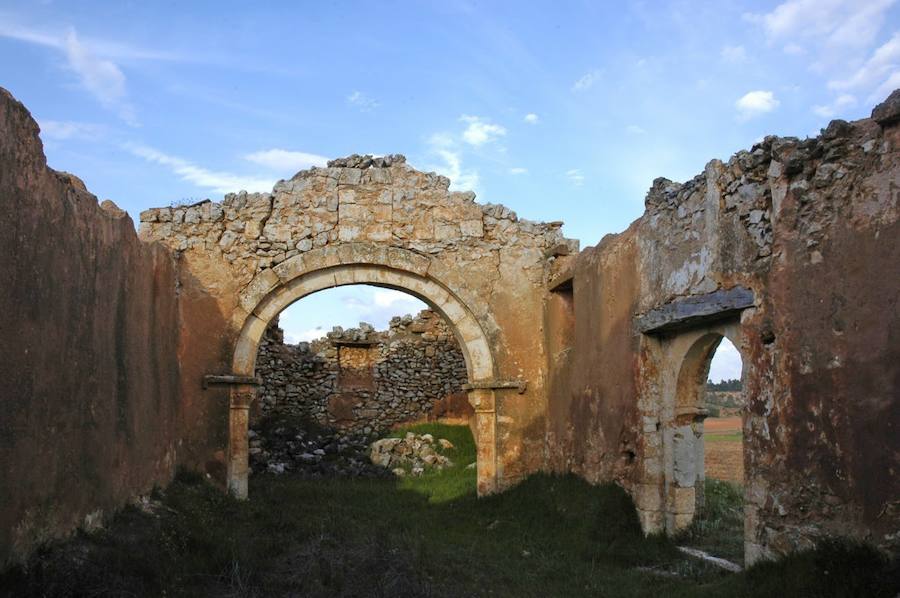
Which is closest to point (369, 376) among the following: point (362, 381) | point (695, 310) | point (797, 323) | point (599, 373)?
point (362, 381)

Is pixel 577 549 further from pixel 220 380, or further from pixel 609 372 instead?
pixel 220 380

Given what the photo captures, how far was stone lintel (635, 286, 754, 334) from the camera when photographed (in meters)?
6.11

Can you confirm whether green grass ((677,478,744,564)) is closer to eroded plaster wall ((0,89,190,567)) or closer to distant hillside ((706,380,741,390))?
eroded plaster wall ((0,89,190,567))

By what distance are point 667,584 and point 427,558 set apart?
1.90 metres

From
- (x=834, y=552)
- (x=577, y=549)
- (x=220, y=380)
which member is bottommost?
(x=577, y=549)

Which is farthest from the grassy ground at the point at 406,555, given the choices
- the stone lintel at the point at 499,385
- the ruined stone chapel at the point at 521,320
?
the stone lintel at the point at 499,385

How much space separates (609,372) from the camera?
866cm

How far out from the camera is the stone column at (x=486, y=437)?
34.7ft

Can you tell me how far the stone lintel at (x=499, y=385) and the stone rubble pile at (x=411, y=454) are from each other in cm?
338

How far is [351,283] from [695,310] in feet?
17.3

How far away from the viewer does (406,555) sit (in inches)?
244

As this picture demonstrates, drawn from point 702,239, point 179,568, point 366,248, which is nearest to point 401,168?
point 366,248

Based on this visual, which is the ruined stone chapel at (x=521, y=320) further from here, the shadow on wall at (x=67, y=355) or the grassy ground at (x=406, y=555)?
the grassy ground at (x=406, y=555)

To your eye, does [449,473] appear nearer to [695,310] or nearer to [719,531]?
[719,531]
